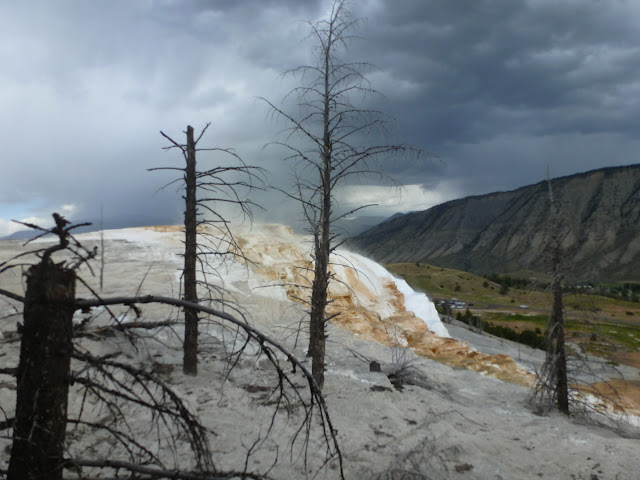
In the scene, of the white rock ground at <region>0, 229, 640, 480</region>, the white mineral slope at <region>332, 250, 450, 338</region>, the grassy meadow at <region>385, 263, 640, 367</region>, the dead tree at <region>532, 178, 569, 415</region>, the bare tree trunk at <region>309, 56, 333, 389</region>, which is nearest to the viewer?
the white rock ground at <region>0, 229, 640, 480</region>

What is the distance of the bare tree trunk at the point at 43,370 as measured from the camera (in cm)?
285

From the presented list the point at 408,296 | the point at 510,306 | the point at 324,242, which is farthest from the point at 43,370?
the point at 510,306

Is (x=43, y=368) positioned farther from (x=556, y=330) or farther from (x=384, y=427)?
(x=556, y=330)

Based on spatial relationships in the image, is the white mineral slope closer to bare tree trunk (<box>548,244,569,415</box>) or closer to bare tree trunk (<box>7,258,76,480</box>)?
bare tree trunk (<box>548,244,569,415</box>)

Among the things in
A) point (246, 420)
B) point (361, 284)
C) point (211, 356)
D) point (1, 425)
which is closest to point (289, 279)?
point (361, 284)

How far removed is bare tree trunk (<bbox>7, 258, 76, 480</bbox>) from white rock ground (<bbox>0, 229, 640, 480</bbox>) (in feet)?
3.91

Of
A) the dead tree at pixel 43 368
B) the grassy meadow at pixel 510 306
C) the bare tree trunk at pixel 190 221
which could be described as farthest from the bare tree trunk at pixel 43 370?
the grassy meadow at pixel 510 306

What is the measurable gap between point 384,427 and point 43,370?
873cm

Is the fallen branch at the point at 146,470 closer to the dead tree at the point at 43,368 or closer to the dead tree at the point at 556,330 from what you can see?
the dead tree at the point at 43,368

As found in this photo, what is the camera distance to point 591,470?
27.7 ft

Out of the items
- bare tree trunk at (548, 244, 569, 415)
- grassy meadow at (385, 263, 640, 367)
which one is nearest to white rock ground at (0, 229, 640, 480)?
bare tree trunk at (548, 244, 569, 415)

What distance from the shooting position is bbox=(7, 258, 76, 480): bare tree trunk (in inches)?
112

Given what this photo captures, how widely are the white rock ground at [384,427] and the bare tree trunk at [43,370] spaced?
1193 mm

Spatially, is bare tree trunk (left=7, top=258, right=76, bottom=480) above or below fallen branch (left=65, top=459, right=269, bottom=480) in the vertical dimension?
above
